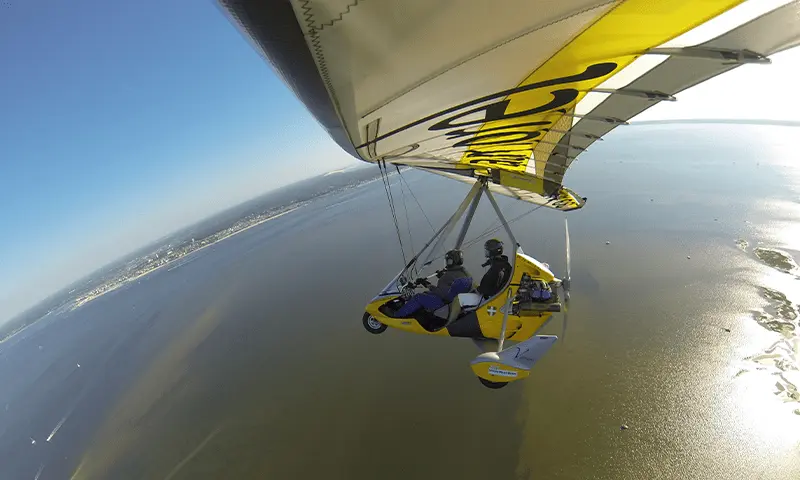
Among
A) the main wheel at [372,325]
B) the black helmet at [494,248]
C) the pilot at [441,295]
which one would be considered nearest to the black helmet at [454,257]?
the pilot at [441,295]

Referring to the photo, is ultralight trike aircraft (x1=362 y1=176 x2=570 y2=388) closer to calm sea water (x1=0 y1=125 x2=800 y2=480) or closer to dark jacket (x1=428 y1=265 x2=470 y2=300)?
dark jacket (x1=428 y1=265 x2=470 y2=300)

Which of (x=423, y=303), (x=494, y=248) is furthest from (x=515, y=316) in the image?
(x=423, y=303)

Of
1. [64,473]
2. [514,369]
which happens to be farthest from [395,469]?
[64,473]

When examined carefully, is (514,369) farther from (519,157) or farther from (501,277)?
(519,157)

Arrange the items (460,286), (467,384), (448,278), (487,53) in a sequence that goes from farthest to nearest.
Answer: (467,384) → (448,278) → (460,286) → (487,53)

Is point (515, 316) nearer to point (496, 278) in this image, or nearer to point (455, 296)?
point (496, 278)

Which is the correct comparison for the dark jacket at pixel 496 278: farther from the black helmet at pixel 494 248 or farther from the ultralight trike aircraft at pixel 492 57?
the ultralight trike aircraft at pixel 492 57
